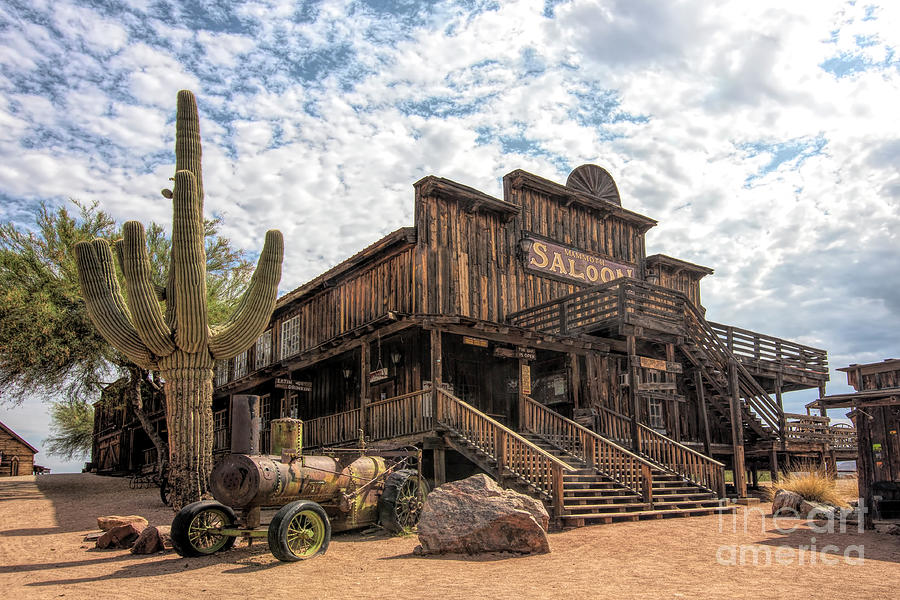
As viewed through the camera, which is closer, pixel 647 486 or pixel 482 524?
pixel 482 524

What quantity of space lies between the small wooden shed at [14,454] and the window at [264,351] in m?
15.8

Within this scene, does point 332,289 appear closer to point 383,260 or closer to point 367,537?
point 383,260

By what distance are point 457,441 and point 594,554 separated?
5.66m

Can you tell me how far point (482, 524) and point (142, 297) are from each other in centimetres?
837

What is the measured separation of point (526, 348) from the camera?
18.5 meters

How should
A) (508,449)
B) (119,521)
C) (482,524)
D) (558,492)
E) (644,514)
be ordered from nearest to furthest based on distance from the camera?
(482,524) → (119,521) → (558,492) → (644,514) → (508,449)

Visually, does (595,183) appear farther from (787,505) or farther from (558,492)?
(558,492)

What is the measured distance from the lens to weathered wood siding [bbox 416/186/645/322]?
18672 mm

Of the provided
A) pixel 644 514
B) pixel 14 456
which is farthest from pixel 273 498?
pixel 14 456

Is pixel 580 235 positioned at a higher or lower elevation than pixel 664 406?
higher

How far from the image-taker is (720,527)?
39.3 ft

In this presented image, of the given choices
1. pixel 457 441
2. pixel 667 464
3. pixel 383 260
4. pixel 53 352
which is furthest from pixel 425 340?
pixel 53 352

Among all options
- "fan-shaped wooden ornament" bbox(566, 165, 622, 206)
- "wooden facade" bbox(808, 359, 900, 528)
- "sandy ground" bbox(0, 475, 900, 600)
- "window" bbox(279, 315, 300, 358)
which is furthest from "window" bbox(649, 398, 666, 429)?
"window" bbox(279, 315, 300, 358)

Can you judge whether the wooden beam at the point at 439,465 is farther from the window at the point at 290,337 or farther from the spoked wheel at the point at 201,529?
the window at the point at 290,337
